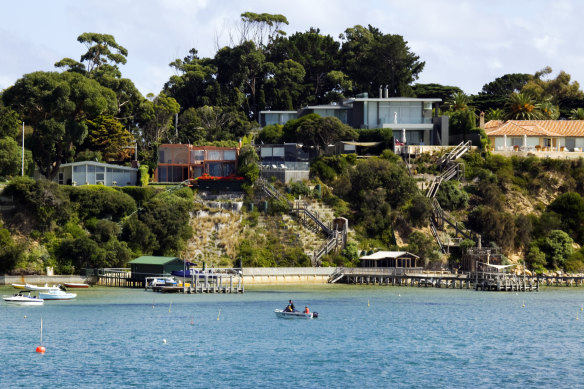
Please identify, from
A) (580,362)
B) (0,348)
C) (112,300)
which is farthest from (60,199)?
(580,362)

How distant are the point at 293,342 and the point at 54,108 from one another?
63531 mm

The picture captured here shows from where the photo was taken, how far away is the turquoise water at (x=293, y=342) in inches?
1987

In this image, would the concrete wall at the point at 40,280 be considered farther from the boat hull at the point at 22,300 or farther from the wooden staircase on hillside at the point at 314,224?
the wooden staircase on hillside at the point at 314,224

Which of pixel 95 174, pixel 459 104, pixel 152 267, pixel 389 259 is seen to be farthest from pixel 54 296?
pixel 459 104

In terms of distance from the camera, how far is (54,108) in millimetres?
114875

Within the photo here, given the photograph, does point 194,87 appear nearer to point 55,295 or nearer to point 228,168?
point 228,168

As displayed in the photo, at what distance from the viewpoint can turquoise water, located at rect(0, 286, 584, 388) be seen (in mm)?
50469

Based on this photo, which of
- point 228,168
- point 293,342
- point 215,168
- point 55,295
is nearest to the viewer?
point 293,342

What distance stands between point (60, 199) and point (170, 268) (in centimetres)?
1642

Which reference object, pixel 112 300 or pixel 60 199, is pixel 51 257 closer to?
pixel 60 199

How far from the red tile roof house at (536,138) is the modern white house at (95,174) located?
50.8m

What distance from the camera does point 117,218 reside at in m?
108

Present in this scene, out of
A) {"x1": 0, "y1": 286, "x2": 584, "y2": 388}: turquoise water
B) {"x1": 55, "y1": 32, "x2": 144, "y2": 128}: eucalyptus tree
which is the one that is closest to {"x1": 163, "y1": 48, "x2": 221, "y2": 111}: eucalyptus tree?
{"x1": 55, "y1": 32, "x2": 144, "y2": 128}: eucalyptus tree

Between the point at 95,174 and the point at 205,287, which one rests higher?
the point at 95,174
